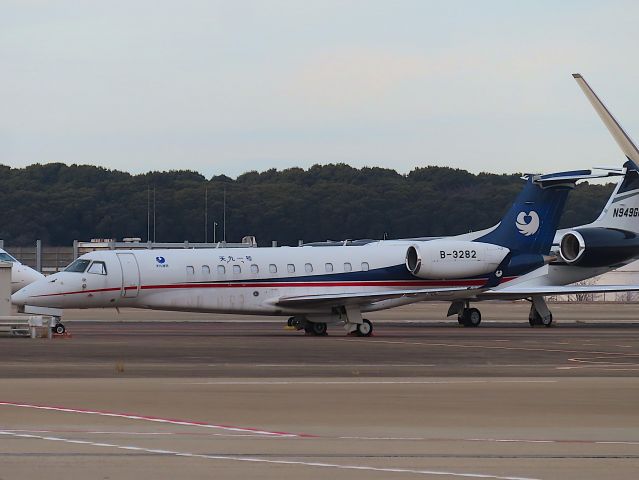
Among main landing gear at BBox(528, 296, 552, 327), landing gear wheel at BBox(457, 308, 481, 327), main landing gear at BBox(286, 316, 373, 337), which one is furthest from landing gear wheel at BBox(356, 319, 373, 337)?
main landing gear at BBox(528, 296, 552, 327)

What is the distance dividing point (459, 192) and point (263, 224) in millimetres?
19675

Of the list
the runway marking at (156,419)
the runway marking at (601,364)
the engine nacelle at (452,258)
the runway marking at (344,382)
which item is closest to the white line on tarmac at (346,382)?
the runway marking at (344,382)

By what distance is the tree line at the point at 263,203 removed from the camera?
11419cm

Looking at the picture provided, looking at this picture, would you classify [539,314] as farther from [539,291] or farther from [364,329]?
[364,329]

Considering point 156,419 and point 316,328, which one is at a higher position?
point 316,328

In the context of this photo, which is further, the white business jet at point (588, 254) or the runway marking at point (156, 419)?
the white business jet at point (588, 254)

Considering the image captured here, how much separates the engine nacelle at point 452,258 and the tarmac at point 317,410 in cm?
1076

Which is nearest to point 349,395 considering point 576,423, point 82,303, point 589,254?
point 576,423

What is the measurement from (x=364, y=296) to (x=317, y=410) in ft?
81.6

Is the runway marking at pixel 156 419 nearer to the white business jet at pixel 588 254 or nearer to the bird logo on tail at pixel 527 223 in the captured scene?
the white business jet at pixel 588 254

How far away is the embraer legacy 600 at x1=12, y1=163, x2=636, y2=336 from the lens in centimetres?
4316

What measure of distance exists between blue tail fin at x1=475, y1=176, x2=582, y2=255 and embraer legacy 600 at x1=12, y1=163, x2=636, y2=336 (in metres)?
1.62

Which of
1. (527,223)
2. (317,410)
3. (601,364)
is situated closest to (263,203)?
(527,223)

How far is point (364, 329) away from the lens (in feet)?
140
